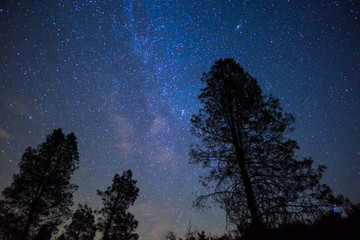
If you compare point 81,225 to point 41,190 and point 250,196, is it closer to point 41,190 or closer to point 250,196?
point 41,190

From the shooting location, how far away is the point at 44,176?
44.2 ft

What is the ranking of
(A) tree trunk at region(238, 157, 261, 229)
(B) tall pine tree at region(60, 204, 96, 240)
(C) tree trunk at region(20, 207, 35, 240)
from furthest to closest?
1. (B) tall pine tree at region(60, 204, 96, 240)
2. (C) tree trunk at region(20, 207, 35, 240)
3. (A) tree trunk at region(238, 157, 261, 229)

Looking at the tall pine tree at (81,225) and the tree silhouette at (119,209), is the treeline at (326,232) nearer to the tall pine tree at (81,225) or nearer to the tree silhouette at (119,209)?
the tree silhouette at (119,209)

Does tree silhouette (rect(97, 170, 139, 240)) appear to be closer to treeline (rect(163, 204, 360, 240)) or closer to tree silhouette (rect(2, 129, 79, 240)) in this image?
tree silhouette (rect(2, 129, 79, 240))

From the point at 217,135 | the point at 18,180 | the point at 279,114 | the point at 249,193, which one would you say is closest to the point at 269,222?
the point at 249,193

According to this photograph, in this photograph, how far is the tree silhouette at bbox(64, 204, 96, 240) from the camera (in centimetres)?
2506

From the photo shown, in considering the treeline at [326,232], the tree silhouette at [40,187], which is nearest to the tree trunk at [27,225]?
the tree silhouette at [40,187]

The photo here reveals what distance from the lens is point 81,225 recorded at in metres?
25.4

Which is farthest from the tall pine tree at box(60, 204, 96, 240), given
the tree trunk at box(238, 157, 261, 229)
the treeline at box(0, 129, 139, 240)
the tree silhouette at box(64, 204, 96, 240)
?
the tree trunk at box(238, 157, 261, 229)

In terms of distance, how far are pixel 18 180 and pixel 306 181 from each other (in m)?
18.5

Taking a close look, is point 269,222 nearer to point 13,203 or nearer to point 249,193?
point 249,193

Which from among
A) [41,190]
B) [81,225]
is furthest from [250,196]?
[81,225]

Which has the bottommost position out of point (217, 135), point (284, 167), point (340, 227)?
point (340, 227)

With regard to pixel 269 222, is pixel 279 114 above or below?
above
